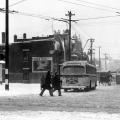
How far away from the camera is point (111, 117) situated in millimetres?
14922

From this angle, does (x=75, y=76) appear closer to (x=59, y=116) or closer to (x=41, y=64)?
(x=59, y=116)

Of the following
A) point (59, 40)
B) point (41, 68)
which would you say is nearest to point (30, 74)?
point (41, 68)

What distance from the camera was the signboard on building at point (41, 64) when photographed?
249ft

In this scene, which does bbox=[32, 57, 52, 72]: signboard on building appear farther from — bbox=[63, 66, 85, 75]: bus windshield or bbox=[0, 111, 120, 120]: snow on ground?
bbox=[0, 111, 120, 120]: snow on ground

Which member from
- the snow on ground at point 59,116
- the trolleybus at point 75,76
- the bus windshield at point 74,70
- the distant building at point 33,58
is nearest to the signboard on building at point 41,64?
the distant building at point 33,58

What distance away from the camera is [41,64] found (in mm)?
76562

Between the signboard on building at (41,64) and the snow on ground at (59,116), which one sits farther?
the signboard on building at (41,64)

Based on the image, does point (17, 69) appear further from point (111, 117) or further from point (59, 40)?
point (111, 117)

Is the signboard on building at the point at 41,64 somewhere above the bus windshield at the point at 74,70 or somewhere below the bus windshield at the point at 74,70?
below

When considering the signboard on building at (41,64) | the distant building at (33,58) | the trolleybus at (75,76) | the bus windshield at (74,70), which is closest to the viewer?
the trolleybus at (75,76)

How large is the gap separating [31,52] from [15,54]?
342cm

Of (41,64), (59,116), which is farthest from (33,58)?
(59,116)

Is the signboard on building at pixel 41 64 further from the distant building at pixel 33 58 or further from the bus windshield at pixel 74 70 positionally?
the bus windshield at pixel 74 70

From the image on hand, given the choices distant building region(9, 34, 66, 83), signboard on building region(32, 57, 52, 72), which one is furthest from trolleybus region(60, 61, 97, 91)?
signboard on building region(32, 57, 52, 72)
